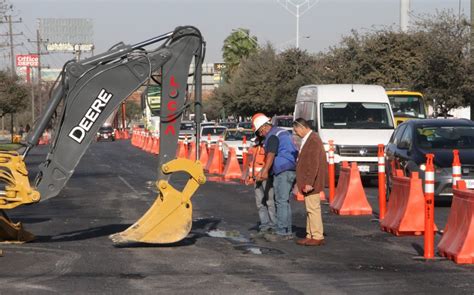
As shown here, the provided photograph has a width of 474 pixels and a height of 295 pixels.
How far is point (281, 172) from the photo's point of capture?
14211mm

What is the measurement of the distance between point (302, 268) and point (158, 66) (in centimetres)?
385

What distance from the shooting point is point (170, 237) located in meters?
12.9

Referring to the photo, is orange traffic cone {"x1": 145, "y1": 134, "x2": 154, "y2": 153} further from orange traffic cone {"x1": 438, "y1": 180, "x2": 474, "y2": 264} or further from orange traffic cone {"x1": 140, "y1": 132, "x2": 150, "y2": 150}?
orange traffic cone {"x1": 438, "y1": 180, "x2": 474, "y2": 264}

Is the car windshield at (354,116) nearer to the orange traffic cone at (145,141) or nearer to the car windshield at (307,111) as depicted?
the car windshield at (307,111)

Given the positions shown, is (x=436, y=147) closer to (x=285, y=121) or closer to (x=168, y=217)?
(x=168, y=217)

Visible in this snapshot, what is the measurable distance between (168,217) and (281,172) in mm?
2159

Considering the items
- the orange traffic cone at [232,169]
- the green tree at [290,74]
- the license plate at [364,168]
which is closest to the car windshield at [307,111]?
the license plate at [364,168]

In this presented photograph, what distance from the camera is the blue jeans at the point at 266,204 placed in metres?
14.6

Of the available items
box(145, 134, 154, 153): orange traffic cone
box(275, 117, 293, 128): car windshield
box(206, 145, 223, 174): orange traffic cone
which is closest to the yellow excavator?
box(206, 145, 223, 174): orange traffic cone

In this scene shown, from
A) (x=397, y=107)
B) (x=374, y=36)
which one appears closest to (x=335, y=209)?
(x=397, y=107)

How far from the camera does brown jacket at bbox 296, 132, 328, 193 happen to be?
44.7 feet

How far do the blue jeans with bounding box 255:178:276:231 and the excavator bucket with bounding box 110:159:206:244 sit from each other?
1932 millimetres

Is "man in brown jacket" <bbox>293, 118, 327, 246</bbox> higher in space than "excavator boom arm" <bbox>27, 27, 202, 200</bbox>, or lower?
lower

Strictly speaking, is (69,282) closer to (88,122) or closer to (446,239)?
(88,122)
